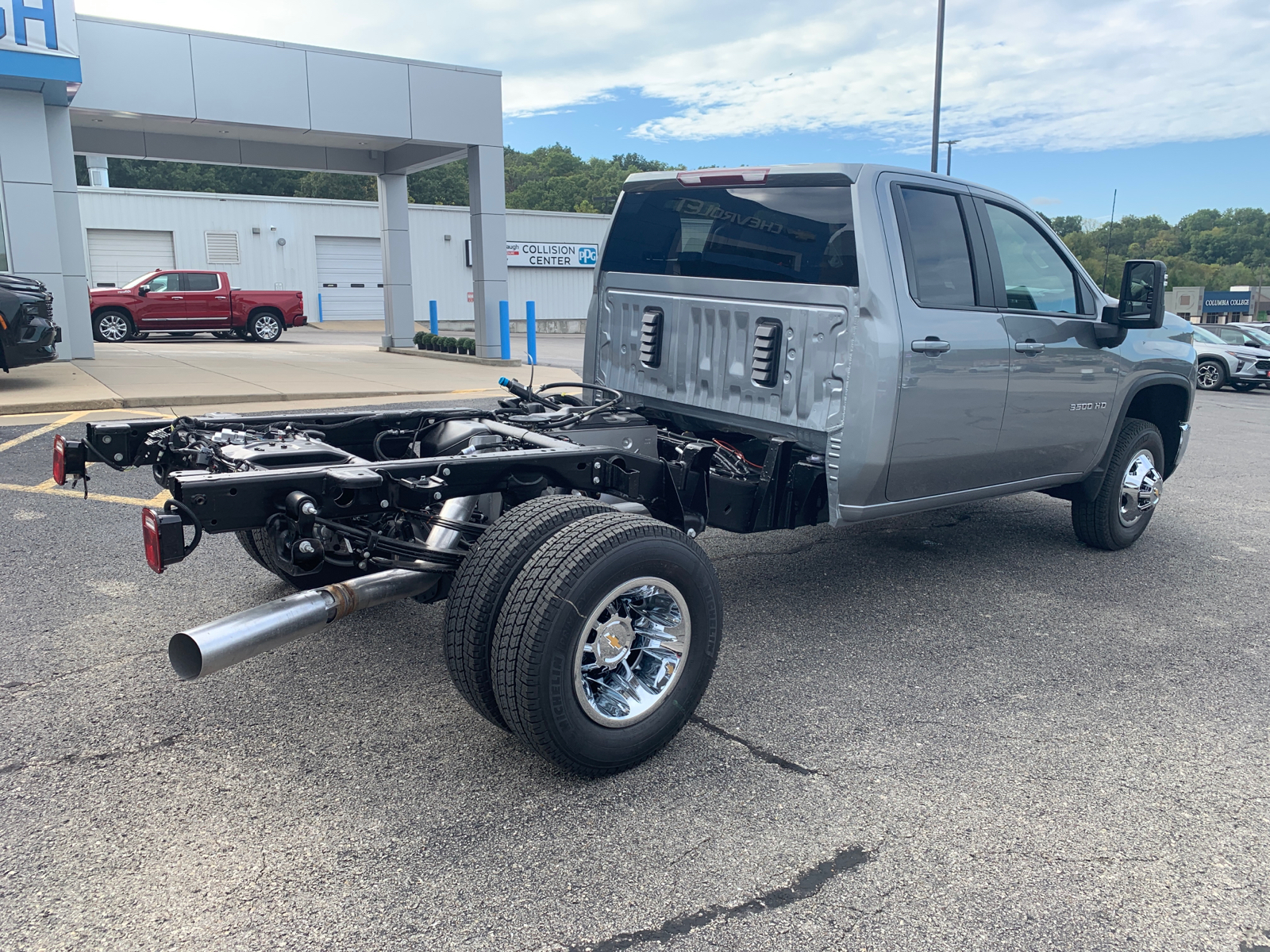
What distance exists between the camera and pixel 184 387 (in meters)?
11.9

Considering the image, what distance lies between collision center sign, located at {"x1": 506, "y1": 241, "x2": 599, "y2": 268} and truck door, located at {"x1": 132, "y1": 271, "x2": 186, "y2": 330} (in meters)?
14.6

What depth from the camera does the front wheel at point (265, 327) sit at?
1008 inches

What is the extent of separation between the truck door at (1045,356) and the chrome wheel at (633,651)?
2450mm

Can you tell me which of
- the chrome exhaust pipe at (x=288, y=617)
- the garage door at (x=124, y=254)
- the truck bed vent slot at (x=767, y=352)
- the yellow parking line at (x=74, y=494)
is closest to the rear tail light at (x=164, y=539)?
the chrome exhaust pipe at (x=288, y=617)

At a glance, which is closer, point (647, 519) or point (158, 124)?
point (647, 519)

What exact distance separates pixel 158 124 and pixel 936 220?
15.9 m

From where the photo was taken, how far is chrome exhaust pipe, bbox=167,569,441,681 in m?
2.69

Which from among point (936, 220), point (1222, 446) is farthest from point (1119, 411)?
point (1222, 446)

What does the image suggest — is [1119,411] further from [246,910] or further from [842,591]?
[246,910]

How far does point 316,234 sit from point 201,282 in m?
11.0

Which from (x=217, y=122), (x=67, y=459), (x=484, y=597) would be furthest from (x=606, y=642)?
(x=217, y=122)

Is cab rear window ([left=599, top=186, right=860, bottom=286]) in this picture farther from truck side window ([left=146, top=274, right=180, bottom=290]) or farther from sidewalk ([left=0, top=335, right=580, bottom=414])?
truck side window ([left=146, top=274, right=180, bottom=290])

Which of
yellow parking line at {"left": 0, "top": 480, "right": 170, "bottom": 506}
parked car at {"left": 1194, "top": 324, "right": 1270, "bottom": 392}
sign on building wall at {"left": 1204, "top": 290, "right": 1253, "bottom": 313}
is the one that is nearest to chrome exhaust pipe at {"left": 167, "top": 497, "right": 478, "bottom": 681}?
yellow parking line at {"left": 0, "top": 480, "right": 170, "bottom": 506}

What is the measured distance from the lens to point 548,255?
3800 centimetres
